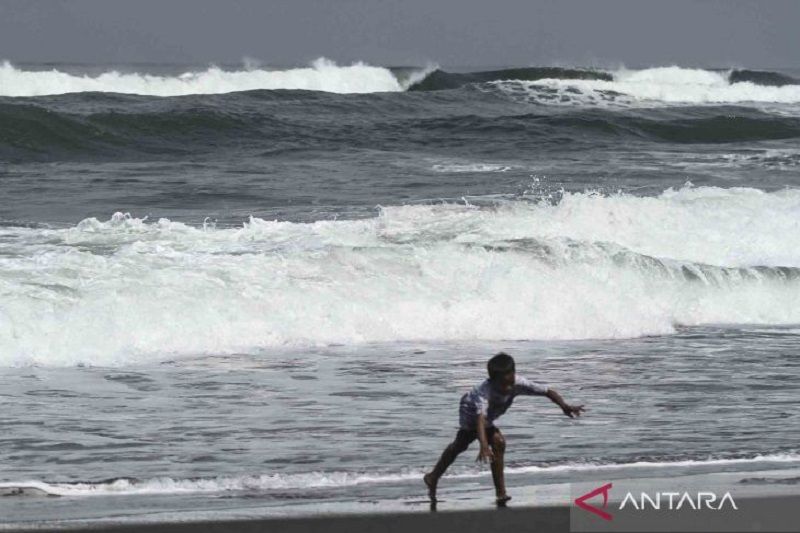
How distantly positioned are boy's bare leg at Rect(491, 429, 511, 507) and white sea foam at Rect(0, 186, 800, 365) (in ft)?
17.1

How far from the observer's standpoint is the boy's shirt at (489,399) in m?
6.71

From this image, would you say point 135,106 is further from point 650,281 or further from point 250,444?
point 250,444

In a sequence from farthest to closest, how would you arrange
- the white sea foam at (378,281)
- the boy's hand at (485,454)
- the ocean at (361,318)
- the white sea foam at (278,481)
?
the white sea foam at (378,281), the ocean at (361,318), the white sea foam at (278,481), the boy's hand at (485,454)

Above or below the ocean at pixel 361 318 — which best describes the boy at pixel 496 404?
above

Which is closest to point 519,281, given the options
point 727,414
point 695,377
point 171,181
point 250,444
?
point 695,377

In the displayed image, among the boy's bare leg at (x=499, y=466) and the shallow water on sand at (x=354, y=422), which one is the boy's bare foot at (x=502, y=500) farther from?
the shallow water on sand at (x=354, y=422)

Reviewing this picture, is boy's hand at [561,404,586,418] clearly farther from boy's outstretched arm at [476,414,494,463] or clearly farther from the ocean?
the ocean

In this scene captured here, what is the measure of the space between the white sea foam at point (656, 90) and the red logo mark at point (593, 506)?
33.6 m

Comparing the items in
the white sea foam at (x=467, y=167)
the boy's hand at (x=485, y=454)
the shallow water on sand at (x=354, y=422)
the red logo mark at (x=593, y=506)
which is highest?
the boy's hand at (x=485, y=454)

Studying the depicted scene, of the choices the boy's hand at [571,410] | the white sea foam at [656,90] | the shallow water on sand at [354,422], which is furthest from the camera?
the white sea foam at [656,90]

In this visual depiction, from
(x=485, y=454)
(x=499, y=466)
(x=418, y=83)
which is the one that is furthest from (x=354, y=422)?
(x=418, y=83)

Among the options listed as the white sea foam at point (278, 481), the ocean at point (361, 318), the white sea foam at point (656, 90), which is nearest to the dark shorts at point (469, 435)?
the ocean at point (361, 318)

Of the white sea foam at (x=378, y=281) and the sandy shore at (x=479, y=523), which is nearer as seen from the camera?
the sandy shore at (x=479, y=523)

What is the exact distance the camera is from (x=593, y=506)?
6.87 metres
